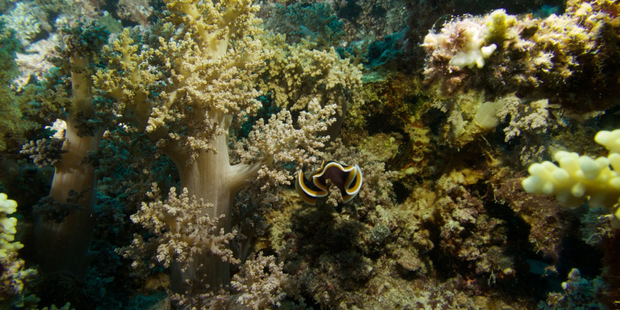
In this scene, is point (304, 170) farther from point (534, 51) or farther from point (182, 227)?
point (534, 51)

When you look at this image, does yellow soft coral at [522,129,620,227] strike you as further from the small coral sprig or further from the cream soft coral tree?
the small coral sprig

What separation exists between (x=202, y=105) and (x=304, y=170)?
1.32m

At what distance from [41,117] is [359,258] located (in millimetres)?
4036

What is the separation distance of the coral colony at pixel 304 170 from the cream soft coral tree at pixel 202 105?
0.02 metres

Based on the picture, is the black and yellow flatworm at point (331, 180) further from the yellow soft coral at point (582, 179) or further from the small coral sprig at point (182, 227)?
the yellow soft coral at point (582, 179)

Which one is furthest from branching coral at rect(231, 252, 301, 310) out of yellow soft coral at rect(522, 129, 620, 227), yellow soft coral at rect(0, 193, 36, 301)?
yellow soft coral at rect(522, 129, 620, 227)

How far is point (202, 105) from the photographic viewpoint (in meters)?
2.47

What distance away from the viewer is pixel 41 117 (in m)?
3.10

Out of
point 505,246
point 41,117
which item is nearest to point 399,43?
point 505,246

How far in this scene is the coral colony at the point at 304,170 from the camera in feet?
6.10

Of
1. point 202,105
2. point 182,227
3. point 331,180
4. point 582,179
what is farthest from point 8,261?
point 582,179

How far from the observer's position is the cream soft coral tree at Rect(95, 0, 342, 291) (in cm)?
242

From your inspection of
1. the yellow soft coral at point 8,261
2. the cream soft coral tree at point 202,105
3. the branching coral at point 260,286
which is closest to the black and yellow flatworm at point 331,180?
the cream soft coral tree at point 202,105

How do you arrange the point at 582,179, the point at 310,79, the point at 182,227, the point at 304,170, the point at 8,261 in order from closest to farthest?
the point at 582,179
the point at 8,261
the point at 182,227
the point at 304,170
the point at 310,79
